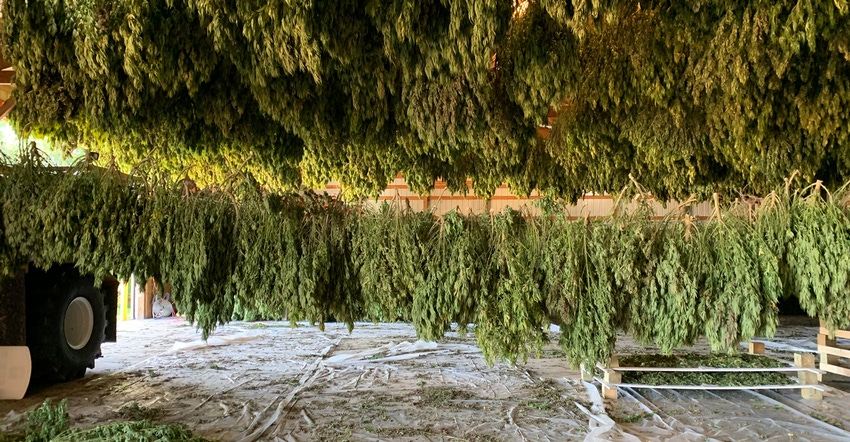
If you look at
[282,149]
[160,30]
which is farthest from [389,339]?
[160,30]

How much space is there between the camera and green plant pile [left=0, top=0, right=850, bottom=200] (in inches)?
189

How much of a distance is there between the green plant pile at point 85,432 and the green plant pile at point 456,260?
1253 millimetres

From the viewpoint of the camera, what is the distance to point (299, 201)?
6.66 m

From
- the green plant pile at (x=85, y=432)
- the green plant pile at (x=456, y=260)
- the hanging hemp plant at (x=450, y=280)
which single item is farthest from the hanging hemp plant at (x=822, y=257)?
the green plant pile at (x=85, y=432)

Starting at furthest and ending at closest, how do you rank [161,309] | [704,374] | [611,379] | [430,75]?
1. [161,309]
2. [704,374]
3. [611,379]
4. [430,75]

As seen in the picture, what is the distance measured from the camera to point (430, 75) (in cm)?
527

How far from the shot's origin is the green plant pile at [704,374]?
7.90 meters

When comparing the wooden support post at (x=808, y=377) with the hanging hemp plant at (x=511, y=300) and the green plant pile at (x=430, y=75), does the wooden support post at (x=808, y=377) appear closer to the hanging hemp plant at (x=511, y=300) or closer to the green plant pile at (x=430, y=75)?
the green plant pile at (x=430, y=75)

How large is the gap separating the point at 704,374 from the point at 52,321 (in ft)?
31.7

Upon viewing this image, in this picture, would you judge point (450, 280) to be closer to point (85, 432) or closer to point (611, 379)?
point (611, 379)

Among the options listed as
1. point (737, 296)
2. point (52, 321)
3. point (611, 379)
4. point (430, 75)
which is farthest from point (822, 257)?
point (52, 321)

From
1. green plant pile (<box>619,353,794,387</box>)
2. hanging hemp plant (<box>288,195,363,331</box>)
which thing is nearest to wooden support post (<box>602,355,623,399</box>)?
green plant pile (<box>619,353,794,387</box>)

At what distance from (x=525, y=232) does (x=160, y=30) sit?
4.21 metres

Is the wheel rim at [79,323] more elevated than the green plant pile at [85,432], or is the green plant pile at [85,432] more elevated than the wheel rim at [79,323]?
the wheel rim at [79,323]
